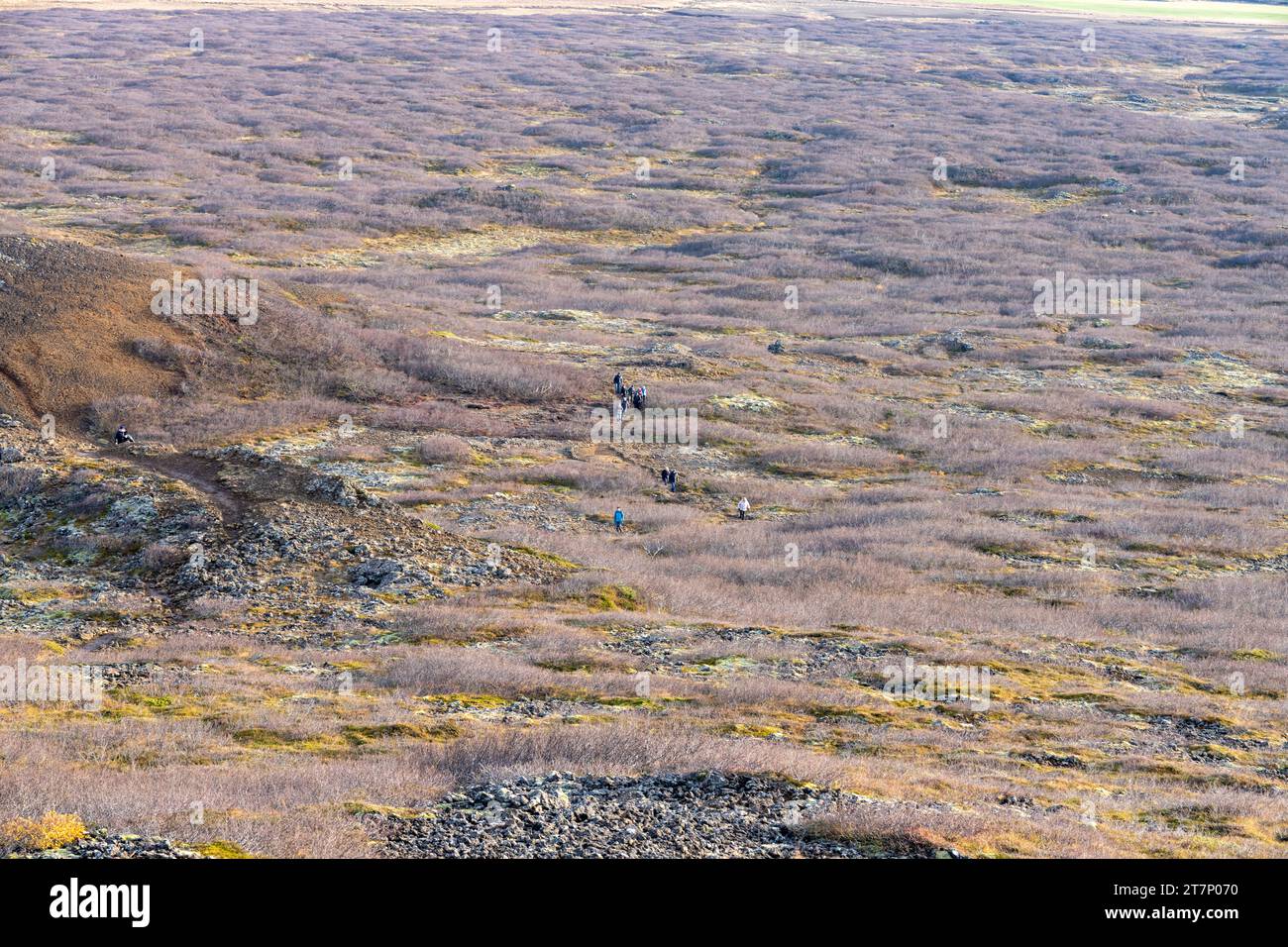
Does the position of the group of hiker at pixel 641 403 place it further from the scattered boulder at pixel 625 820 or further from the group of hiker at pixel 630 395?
the scattered boulder at pixel 625 820

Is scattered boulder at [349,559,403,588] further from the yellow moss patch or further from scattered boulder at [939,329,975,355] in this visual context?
scattered boulder at [939,329,975,355]

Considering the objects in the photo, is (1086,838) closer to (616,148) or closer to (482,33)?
(616,148)

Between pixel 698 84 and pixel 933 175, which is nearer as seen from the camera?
pixel 933 175

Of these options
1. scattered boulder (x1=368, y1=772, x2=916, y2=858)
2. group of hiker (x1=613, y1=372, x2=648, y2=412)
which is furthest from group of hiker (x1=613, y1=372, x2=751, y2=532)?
scattered boulder (x1=368, y1=772, x2=916, y2=858)

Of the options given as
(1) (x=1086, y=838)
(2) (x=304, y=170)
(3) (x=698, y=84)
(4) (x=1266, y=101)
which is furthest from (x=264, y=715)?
(4) (x=1266, y=101)

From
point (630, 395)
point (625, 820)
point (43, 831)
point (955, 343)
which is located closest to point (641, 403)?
point (630, 395)

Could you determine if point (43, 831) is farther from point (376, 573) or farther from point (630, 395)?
point (630, 395)

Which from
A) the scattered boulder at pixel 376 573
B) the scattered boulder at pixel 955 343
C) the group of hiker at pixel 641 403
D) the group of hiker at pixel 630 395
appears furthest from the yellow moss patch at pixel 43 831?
the scattered boulder at pixel 955 343
